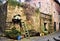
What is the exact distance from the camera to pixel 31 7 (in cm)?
955

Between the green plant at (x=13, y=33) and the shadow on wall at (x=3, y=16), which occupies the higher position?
the shadow on wall at (x=3, y=16)

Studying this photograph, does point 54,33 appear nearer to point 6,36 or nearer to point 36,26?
point 36,26

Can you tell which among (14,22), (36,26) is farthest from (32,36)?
(14,22)

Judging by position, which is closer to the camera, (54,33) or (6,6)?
(6,6)

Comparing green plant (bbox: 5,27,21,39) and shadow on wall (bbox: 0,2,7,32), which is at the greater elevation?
shadow on wall (bbox: 0,2,7,32)

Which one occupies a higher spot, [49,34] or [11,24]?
[11,24]

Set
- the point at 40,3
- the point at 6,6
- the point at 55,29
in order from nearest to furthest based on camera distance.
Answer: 1. the point at 6,6
2. the point at 40,3
3. the point at 55,29

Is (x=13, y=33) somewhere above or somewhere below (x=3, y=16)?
below

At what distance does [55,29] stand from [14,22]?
130 inches

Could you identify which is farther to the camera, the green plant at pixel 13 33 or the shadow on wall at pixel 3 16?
the shadow on wall at pixel 3 16

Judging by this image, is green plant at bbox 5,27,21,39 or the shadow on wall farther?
the shadow on wall

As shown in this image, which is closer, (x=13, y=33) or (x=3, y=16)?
(x=13, y=33)

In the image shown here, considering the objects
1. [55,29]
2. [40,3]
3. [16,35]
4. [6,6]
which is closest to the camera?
[16,35]

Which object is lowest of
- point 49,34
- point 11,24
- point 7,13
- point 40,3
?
point 49,34
